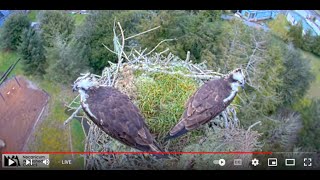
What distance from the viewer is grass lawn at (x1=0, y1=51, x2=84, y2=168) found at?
2.83m

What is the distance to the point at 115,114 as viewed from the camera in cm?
259

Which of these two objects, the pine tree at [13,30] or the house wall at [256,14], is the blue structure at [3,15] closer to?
the pine tree at [13,30]

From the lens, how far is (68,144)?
285 centimetres

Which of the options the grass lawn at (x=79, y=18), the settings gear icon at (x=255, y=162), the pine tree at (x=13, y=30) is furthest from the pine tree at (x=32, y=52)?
the settings gear icon at (x=255, y=162)

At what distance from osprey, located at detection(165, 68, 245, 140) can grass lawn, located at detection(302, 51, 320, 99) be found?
38cm

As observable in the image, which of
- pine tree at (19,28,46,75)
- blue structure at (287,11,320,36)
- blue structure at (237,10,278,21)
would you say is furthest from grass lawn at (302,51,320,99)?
pine tree at (19,28,46,75)

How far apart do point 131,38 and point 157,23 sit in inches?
6.3

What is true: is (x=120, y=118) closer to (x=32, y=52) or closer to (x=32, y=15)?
(x=32, y=52)

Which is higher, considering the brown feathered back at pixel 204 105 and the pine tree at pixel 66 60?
the pine tree at pixel 66 60

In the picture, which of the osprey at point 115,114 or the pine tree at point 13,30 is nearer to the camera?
the osprey at point 115,114

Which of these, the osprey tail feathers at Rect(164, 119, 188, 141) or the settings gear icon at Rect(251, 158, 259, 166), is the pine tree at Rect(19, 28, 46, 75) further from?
the settings gear icon at Rect(251, 158, 259, 166)

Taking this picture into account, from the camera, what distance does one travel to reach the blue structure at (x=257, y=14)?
283 cm

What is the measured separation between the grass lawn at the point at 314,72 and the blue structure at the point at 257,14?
261 mm
